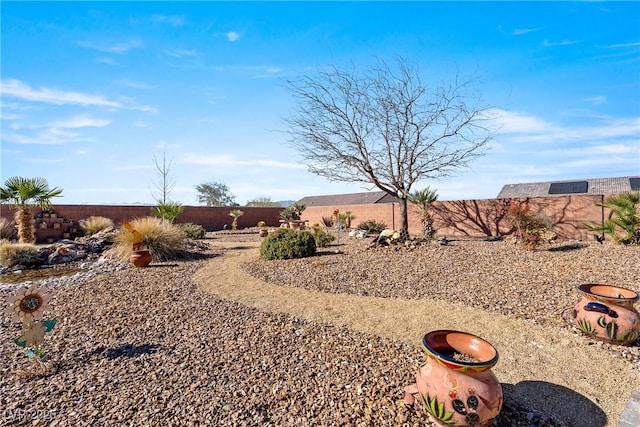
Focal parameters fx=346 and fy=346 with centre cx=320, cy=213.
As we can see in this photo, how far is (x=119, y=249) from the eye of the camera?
9672mm

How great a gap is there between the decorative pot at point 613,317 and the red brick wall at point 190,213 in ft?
60.4

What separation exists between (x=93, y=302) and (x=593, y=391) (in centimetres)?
642

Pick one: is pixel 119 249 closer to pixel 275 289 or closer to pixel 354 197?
pixel 275 289

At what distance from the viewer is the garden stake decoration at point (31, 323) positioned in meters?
3.27

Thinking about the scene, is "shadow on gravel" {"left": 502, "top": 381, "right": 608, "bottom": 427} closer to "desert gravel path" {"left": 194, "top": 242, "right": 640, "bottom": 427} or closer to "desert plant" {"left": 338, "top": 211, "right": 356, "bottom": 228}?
"desert gravel path" {"left": 194, "top": 242, "right": 640, "bottom": 427}

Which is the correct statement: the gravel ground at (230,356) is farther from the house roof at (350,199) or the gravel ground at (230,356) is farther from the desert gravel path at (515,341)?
the house roof at (350,199)

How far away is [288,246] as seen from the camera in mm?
9148

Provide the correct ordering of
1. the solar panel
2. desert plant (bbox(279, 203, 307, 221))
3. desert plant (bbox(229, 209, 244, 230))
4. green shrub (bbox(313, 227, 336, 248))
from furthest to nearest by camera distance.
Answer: desert plant (bbox(279, 203, 307, 221)) < the solar panel < desert plant (bbox(229, 209, 244, 230)) < green shrub (bbox(313, 227, 336, 248))

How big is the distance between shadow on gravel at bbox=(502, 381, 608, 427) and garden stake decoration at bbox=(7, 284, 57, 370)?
4.24 meters

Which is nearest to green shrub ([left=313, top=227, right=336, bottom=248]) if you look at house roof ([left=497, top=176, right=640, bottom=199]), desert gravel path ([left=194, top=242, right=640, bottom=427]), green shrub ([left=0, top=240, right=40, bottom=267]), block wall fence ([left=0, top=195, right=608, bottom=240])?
block wall fence ([left=0, top=195, right=608, bottom=240])

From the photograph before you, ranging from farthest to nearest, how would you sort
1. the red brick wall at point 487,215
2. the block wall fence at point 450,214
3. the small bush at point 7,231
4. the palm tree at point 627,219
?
the small bush at point 7,231, the block wall fence at point 450,214, the red brick wall at point 487,215, the palm tree at point 627,219

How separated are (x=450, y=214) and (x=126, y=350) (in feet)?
42.3

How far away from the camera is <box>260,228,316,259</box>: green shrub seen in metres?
9.09

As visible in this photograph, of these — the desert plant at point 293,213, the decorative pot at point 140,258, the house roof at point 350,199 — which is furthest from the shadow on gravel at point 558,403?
the house roof at point 350,199
